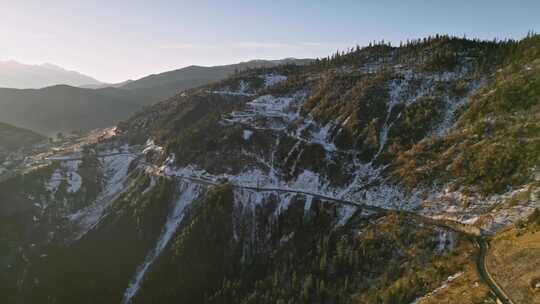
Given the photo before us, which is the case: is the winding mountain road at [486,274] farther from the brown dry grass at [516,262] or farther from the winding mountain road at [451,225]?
the brown dry grass at [516,262]

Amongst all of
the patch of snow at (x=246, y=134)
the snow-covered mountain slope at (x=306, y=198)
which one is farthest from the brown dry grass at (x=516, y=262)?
the patch of snow at (x=246, y=134)

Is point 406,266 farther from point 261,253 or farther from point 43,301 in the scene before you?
point 43,301

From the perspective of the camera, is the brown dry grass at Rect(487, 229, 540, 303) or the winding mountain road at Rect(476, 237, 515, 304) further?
the winding mountain road at Rect(476, 237, 515, 304)

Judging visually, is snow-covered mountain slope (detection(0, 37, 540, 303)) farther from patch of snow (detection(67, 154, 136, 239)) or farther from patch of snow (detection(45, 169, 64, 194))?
patch of snow (detection(45, 169, 64, 194))

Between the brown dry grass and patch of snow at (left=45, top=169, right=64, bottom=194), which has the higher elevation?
the brown dry grass

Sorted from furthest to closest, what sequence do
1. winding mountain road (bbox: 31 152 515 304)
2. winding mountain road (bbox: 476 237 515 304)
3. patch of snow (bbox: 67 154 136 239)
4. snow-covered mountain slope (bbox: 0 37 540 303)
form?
patch of snow (bbox: 67 154 136 239)
snow-covered mountain slope (bbox: 0 37 540 303)
winding mountain road (bbox: 31 152 515 304)
winding mountain road (bbox: 476 237 515 304)

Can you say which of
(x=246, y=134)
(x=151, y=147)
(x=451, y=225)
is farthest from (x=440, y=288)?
(x=151, y=147)

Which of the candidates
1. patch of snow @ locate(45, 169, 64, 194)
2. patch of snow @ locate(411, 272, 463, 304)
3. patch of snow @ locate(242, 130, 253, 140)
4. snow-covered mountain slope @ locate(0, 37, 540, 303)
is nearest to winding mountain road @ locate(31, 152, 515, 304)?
snow-covered mountain slope @ locate(0, 37, 540, 303)

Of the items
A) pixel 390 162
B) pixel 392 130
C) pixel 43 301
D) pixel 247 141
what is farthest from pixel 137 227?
pixel 392 130
